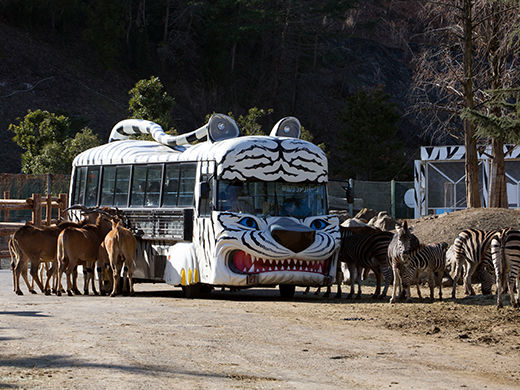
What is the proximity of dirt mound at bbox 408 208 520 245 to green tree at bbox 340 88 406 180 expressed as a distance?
87.0 ft

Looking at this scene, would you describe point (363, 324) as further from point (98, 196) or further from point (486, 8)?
point (486, 8)

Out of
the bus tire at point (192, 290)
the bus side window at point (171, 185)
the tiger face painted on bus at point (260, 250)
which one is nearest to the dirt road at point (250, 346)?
the tiger face painted on bus at point (260, 250)

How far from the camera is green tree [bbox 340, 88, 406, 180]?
162ft

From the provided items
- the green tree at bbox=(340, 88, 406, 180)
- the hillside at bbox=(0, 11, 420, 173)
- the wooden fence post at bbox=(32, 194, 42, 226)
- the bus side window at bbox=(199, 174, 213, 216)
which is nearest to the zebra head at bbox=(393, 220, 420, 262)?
the bus side window at bbox=(199, 174, 213, 216)

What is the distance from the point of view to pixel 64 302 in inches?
578

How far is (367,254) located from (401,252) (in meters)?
1.62

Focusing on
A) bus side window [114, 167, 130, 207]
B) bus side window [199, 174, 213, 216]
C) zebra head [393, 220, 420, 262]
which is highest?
bus side window [114, 167, 130, 207]

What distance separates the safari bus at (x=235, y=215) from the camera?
595 inches

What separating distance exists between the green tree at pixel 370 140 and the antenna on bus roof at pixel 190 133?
28.5m

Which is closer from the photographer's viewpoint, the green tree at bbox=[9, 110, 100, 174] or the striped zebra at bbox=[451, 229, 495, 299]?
the striped zebra at bbox=[451, 229, 495, 299]

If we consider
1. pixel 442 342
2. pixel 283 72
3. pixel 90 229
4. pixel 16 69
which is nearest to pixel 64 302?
pixel 90 229

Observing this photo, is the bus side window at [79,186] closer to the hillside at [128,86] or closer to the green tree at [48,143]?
the green tree at [48,143]

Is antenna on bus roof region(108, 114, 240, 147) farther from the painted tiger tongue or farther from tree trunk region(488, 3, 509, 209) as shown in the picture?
tree trunk region(488, 3, 509, 209)

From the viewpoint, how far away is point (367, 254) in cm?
1659
